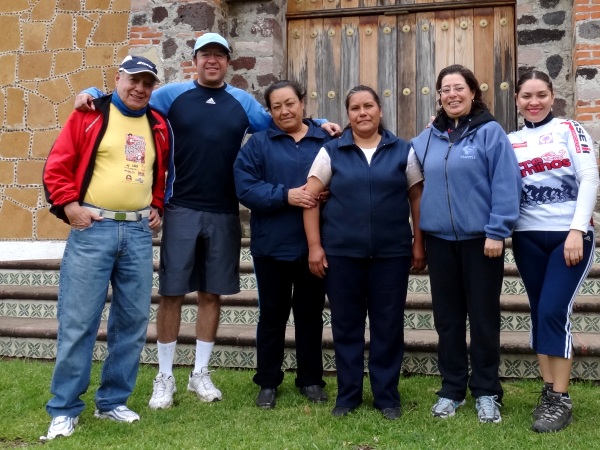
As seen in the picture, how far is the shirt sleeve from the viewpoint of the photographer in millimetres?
3295

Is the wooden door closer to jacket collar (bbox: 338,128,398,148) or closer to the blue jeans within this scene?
jacket collar (bbox: 338,128,398,148)

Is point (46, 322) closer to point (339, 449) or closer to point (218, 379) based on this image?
point (218, 379)

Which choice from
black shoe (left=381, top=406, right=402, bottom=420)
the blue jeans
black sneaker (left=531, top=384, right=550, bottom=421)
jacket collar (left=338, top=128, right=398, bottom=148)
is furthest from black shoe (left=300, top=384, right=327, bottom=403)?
jacket collar (left=338, top=128, right=398, bottom=148)

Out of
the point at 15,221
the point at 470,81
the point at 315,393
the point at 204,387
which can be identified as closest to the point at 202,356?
the point at 204,387

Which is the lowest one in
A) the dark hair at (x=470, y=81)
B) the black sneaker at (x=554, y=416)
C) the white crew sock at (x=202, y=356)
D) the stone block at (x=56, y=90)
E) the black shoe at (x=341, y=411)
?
the black shoe at (x=341, y=411)

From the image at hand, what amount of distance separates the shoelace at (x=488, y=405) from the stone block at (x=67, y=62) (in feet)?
18.0

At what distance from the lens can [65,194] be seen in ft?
10.1

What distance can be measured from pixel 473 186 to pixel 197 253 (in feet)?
5.16

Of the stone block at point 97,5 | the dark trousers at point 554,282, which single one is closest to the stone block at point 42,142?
the stone block at point 97,5

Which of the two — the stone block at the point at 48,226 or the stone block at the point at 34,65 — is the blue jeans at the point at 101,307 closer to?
the stone block at the point at 48,226

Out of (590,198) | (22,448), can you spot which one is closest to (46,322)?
(22,448)

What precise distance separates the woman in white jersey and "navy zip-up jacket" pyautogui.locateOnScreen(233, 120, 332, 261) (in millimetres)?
1065

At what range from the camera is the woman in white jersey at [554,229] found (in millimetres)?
2975

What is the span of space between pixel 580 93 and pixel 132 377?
A: 4121 millimetres
